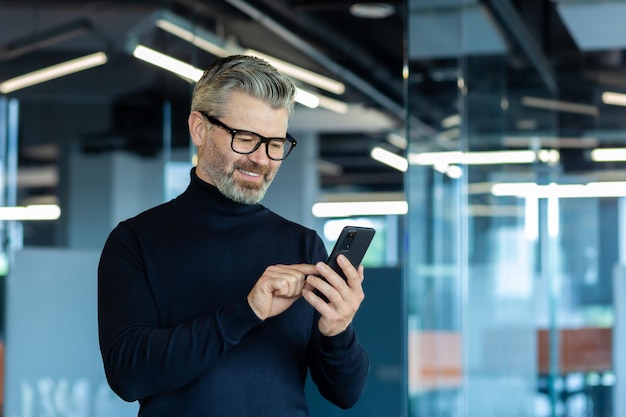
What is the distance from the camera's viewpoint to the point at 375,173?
5734mm

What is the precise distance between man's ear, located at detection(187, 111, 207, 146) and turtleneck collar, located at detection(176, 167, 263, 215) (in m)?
Answer: 0.07

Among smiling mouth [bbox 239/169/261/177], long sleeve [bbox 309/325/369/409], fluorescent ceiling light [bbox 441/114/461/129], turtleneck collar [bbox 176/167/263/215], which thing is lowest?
long sleeve [bbox 309/325/369/409]

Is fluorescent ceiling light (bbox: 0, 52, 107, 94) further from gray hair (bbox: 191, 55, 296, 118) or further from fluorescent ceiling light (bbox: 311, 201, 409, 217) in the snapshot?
gray hair (bbox: 191, 55, 296, 118)

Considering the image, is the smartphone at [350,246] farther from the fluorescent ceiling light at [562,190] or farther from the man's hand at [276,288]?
the fluorescent ceiling light at [562,190]

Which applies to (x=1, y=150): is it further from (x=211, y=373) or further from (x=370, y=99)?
(x=211, y=373)

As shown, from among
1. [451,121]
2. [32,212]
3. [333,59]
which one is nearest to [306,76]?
[333,59]

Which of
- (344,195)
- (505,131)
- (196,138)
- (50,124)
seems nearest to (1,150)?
(50,124)

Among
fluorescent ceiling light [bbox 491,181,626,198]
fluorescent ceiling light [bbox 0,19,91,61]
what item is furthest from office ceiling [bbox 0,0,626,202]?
fluorescent ceiling light [bbox 491,181,626,198]

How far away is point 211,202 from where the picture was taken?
1944mm

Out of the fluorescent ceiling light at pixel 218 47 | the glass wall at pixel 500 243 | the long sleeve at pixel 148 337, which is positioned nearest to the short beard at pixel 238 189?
the long sleeve at pixel 148 337

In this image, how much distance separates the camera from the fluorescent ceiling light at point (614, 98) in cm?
604

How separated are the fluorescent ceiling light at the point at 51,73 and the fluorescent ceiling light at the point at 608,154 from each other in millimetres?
2801

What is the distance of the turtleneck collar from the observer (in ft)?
6.36

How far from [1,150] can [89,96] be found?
56 centimetres
